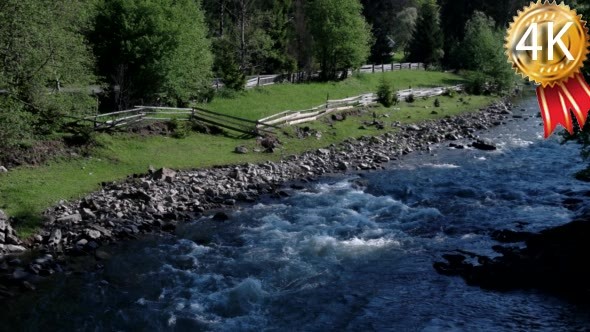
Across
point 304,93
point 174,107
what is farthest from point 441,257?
point 304,93

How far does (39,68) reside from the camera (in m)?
31.0

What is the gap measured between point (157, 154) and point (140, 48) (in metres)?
10.2

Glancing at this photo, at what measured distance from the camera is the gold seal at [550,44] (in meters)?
17.4

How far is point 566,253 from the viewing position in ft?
72.5

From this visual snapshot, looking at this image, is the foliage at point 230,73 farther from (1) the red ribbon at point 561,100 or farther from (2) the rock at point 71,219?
(1) the red ribbon at point 561,100

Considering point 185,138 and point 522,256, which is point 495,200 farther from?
point 185,138

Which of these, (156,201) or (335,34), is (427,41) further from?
(156,201)

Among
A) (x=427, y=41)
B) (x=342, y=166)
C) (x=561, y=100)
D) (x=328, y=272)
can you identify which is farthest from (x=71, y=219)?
(x=427, y=41)

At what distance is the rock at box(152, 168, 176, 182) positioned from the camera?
3136 cm

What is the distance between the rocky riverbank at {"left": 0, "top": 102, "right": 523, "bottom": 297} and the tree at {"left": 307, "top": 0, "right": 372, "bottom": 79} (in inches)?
991

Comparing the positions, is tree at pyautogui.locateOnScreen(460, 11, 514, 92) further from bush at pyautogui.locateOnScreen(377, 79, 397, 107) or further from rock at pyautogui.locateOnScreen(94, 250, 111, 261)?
rock at pyautogui.locateOnScreen(94, 250, 111, 261)

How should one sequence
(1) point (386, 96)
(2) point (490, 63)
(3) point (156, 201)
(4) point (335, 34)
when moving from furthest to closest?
1. (2) point (490, 63)
2. (4) point (335, 34)
3. (1) point (386, 96)
4. (3) point (156, 201)

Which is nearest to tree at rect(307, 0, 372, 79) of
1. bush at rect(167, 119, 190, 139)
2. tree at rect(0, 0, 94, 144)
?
bush at rect(167, 119, 190, 139)

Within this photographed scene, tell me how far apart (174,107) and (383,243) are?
23.5 meters
